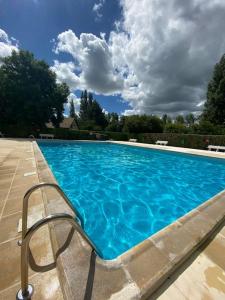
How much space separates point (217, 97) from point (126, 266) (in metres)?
29.4

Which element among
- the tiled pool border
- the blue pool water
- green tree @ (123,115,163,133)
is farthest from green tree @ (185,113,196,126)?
the tiled pool border

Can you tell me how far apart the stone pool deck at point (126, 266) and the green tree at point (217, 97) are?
2722 centimetres

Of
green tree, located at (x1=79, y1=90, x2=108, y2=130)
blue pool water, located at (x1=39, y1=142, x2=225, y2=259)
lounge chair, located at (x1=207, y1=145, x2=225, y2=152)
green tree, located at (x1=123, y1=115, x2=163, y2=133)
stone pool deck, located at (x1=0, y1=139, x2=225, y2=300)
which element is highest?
green tree, located at (x1=79, y1=90, x2=108, y2=130)

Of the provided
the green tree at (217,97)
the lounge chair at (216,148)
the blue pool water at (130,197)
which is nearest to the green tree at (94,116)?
the green tree at (217,97)

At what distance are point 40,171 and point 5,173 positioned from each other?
985mm

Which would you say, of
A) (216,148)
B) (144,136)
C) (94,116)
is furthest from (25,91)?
(94,116)

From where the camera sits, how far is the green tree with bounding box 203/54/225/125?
23359 millimetres

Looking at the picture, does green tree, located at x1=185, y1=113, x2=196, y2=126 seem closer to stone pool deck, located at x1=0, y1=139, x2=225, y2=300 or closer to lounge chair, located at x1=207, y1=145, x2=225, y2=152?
lounge chair, located at x1=207, y1=145, x2=225, y2=152

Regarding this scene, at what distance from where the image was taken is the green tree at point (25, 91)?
64.2 feet

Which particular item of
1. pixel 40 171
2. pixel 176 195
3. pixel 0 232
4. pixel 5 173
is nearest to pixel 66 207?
pixel 0 232

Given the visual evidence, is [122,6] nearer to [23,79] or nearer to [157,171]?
[157,171]

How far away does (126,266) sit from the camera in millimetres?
1519

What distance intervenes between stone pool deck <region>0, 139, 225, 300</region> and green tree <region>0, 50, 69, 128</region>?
21.7m

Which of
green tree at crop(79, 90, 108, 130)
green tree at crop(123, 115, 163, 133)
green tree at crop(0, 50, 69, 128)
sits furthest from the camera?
green tree at crop(79, 90, 108, 130)
